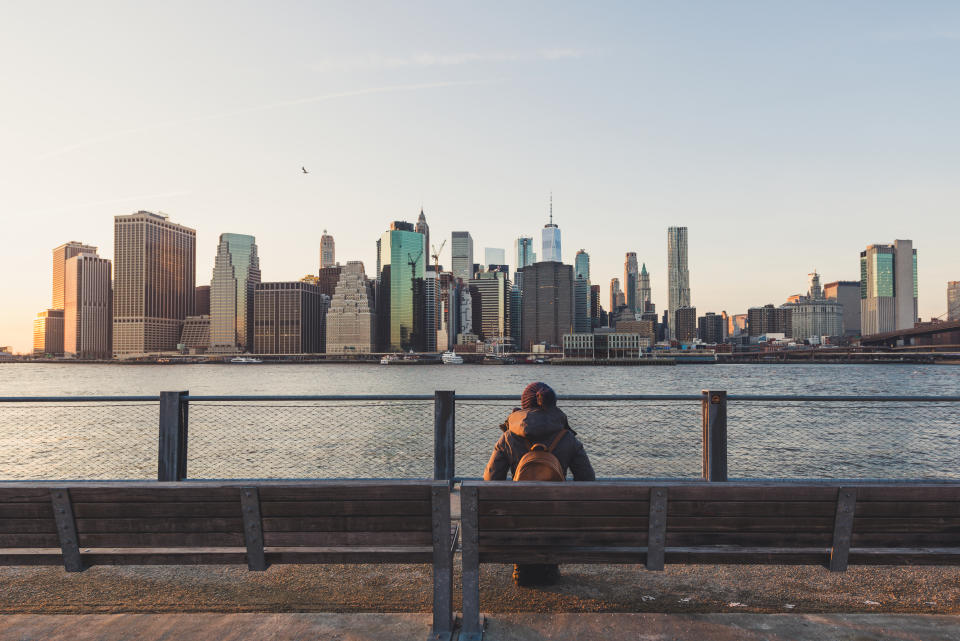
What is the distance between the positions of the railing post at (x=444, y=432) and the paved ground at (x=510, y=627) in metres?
2.44

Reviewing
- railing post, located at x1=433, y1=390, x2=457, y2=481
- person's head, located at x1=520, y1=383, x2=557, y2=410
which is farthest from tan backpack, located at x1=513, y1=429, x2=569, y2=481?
railing post, located at x1=433, y1=390, x2=457, y2=481

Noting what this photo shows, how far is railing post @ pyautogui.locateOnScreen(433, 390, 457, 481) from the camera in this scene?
20.2 ft

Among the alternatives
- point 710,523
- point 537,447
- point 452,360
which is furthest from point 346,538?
point 452,360

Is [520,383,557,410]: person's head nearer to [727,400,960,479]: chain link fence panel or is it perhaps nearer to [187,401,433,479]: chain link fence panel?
[187,401,433,479]: chain link fence panel

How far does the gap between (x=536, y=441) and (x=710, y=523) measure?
1388 mm

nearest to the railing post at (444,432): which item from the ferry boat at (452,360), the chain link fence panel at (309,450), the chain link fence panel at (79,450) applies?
the chain link fence panel at (309,450)

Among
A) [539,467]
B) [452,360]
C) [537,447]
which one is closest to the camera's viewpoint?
[539,467]

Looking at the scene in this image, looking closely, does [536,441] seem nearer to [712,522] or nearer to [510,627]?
[510,627]

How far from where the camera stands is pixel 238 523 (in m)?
3.49

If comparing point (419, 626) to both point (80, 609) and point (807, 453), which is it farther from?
point (807, 453)

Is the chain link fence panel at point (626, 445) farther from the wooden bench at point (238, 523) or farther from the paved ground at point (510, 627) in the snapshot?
the wooden bench at point (238, 523)

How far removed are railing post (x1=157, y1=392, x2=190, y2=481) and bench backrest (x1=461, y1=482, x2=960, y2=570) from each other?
4.19m

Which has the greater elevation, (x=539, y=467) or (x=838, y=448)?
(x=539, y=467)

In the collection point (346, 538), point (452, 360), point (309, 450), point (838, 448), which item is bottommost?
point (452, 360)
